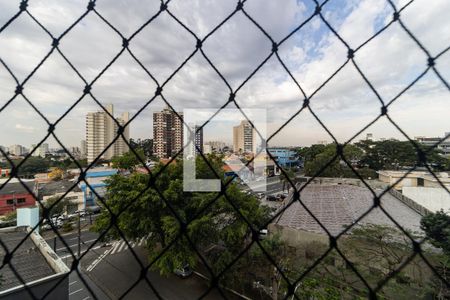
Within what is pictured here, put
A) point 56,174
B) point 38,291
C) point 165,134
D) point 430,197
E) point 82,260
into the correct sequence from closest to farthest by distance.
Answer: point 38,291
point 165,134
point 82,260
point 430,197
point 56,174

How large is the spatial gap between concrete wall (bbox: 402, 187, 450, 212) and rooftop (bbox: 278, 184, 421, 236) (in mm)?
437

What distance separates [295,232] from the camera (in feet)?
15.5

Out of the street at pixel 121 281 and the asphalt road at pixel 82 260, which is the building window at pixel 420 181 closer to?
the street at pixel 121 281

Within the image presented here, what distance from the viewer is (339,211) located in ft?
19.1

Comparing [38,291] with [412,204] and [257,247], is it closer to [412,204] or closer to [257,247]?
[257,247]

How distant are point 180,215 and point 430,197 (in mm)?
6595

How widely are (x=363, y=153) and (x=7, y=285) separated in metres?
15.2

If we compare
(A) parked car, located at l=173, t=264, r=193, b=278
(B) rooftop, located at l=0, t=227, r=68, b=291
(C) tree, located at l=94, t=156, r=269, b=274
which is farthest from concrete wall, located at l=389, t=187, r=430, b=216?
(B) rooftop, located at l=0, t=227, r=68, b=291

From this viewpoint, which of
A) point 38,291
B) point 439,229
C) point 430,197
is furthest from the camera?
point 430,197

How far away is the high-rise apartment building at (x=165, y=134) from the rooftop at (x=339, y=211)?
258cm

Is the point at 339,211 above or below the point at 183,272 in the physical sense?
above

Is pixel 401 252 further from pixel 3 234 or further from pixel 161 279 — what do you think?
pixel 3 234

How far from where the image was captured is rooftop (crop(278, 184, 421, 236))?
4.81 m

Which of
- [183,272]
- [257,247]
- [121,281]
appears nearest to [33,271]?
[121,281]
